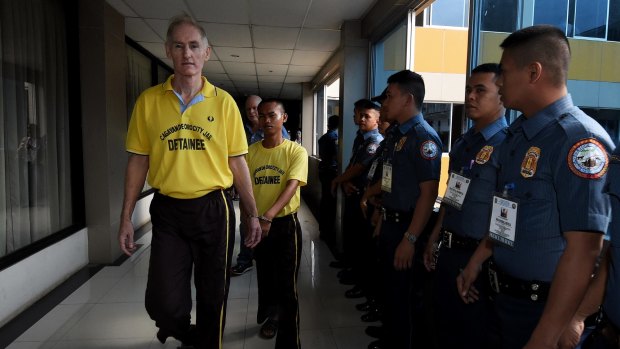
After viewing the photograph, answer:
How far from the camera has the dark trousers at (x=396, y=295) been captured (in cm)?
198

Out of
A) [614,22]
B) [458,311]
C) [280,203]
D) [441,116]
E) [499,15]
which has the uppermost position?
[499,15]

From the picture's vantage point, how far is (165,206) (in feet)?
5.32

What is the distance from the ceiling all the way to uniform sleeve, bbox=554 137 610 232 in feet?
10.5

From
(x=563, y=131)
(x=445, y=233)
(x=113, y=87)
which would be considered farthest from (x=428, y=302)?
(x=113, y=87)

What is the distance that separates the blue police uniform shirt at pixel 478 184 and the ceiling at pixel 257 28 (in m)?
2.53

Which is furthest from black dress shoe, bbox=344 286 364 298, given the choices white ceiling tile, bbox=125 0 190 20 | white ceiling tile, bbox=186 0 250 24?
white ceiling tile, bbox=125 0 190 20

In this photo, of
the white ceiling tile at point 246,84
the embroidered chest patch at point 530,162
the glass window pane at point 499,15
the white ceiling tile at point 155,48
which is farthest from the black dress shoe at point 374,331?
the white ceiling tile at point 246,84

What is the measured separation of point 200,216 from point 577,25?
1.74 m

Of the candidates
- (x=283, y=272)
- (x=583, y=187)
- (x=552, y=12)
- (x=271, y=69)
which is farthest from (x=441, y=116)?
(x=271, y=69)

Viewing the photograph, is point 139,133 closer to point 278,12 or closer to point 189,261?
point 189,261

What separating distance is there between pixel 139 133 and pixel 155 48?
14.9 ft

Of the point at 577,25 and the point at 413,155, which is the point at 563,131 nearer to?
the point at 577,25

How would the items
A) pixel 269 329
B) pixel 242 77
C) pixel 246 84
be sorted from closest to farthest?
1. pixel 269 329
2. pixel 242 77
3. pixel 246 84

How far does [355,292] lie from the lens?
3131 millimetres
